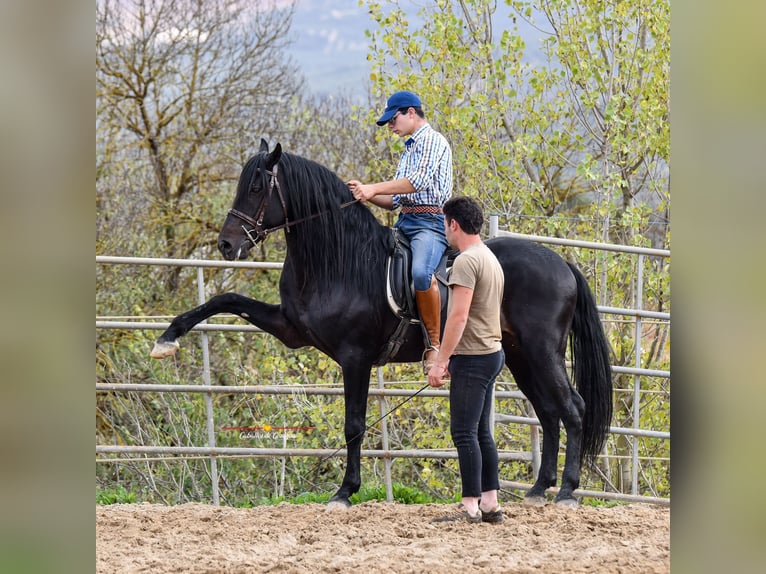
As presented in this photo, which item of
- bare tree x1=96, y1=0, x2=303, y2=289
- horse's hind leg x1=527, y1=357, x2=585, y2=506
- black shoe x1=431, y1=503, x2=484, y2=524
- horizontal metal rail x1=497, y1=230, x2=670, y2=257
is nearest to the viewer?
black shoe x1=431, y1=503, x2=484, y2=524

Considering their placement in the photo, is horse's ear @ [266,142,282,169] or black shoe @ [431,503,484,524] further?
horse's ear @ [266,142,282,169]

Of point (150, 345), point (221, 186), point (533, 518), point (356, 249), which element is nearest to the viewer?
point (533, 518)

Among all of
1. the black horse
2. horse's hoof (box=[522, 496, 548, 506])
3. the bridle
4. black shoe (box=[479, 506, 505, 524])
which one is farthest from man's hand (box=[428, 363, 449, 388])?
horse's hoof (box=[522, 496, 548, 506])

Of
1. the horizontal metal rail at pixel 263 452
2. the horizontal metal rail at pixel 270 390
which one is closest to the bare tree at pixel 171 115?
the horizontal metal rail at pixel 270 390

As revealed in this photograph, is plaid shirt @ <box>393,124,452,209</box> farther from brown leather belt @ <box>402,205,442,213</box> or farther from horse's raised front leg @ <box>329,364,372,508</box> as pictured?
horse's raised front leg @ <box>329,364,372,508</box>

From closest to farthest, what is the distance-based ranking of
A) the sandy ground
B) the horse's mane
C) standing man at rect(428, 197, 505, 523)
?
the sandy ground < standing man at rect(428, 197, 505, 523) < the horse's mane

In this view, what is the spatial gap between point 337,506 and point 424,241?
1.65 meters

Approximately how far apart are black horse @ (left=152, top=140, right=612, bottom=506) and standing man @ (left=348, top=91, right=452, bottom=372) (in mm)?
202

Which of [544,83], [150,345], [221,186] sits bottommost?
[150,345]

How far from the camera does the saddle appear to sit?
18.0 ft
